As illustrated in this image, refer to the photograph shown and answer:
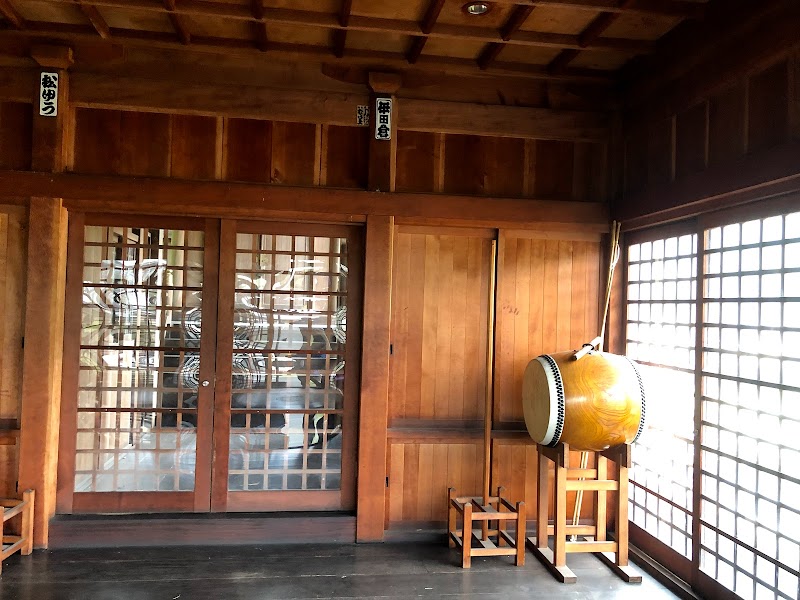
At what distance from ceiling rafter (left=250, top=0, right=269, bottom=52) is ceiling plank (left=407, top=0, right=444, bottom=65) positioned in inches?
35.9

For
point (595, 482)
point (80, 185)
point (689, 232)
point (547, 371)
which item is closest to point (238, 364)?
point (80, 185)

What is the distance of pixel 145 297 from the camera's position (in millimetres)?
4113

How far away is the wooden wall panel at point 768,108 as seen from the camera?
2867 mm

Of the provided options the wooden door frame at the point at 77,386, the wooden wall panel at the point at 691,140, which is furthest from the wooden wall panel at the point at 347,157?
the wooden wall panel at the point at 691,140

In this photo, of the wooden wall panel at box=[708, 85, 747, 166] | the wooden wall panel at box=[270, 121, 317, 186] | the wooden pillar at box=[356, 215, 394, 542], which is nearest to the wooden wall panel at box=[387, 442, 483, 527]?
the wooden pillar at box=[356, 215, 394, 542]

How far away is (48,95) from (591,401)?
381 cm

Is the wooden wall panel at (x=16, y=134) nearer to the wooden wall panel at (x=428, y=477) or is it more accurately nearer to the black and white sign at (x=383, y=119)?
the black and white sign at (x=383, y=119)

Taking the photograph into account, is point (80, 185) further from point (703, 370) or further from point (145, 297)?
point (703, 370)

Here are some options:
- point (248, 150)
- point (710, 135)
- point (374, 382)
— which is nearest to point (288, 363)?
point (374, 382)

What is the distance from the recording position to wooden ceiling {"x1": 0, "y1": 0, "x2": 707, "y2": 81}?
3420 millimetres

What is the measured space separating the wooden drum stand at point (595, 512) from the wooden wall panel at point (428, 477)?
55cm

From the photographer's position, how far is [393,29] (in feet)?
11.8

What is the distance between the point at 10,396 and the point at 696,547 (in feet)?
13.9

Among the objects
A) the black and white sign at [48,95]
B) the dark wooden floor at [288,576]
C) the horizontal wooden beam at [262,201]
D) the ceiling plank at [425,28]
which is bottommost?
the dark wooden floor at [288,576]
